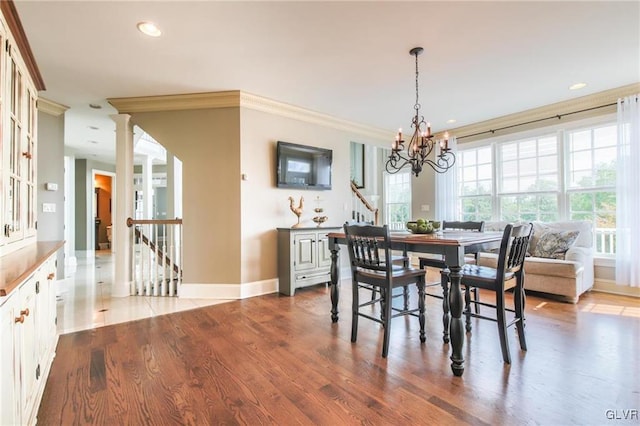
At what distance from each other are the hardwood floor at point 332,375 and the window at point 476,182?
2.58 metres

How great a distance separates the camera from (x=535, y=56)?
2984mm

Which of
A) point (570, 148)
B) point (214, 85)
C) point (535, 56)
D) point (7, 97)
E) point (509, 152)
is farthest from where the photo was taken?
point (509, 152)

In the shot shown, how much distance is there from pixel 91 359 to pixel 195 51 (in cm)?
271

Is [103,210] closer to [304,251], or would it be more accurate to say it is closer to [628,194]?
[304,251]

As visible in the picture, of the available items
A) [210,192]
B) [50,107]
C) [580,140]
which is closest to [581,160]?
[580,140]

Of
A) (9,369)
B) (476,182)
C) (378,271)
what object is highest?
(476,182)

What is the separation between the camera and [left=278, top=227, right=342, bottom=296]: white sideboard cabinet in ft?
13.0

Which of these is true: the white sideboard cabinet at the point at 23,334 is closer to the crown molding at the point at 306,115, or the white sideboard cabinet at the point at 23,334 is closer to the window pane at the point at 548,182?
the crown molding at the point at 306,115

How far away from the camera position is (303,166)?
4.46m

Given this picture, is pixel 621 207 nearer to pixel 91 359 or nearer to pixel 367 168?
pixel 367 168

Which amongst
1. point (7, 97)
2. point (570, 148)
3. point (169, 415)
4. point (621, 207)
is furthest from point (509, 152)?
point (7, 97)

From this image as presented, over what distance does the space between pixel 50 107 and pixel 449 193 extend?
6.36m

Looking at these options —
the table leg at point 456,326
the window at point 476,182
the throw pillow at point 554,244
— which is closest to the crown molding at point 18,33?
the table leg at point 456,326

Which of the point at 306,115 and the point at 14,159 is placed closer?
the point at 14,159
